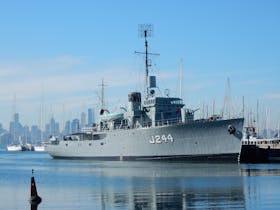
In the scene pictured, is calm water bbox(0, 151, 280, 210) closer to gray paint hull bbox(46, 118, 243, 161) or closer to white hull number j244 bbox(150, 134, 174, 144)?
gray paint hull bbox(46, 118, 243, 161)

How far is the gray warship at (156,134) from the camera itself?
215ft

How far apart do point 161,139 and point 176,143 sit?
7.62ft

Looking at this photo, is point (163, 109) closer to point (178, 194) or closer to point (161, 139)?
point (161, 139)

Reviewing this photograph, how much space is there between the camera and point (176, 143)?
6919cm

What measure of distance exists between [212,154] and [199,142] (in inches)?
78.7

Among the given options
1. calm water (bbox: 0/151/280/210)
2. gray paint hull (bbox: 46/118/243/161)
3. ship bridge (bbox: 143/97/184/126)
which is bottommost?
calm water (bbox: 0/151/280/210)

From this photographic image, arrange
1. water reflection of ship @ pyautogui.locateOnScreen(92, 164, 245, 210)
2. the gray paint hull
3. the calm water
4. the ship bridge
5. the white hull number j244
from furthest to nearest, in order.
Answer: the ship bridge < the white hull number j244 < the gray paint hull < the calm water < water reflection of ship @ pyautogui.locateOnScreen(92, 164, 245, 210)

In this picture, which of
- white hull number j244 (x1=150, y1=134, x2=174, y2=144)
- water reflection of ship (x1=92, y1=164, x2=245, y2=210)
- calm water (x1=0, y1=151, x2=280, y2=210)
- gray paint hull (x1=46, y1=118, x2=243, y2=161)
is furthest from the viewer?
white hull number j244 (x1=150, y1=134, x2=174, y2=144)

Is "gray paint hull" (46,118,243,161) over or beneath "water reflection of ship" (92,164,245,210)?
over

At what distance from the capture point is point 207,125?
215 ft

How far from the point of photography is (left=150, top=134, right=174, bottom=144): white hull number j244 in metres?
69.7

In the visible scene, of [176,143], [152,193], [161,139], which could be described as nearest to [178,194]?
[152,193]

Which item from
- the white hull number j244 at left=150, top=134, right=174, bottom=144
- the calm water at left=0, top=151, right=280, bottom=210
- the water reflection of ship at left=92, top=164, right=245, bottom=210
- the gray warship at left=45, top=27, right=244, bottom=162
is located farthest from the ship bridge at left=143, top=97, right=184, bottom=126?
the water reflection of ship at left=92, top=164, right=245, bottom=210

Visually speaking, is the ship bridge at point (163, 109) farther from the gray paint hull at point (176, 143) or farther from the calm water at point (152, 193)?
the calm water at point (152, 193)
